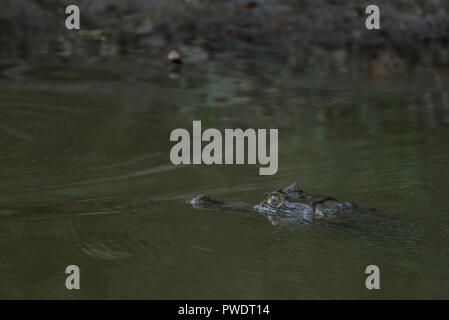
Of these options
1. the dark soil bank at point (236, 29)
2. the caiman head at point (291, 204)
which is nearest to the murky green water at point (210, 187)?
the caiman head at point (291, 204)

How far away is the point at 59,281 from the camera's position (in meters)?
4.13

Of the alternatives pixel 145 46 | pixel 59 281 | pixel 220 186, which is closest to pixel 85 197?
pixel 220 186

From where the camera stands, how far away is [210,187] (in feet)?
18.4

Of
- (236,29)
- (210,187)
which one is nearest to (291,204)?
(210,187)

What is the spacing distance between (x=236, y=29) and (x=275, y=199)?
770 cm

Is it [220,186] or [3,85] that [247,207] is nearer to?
[220,186]

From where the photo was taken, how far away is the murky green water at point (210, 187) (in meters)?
4.13

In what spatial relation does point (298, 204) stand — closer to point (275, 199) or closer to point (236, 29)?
point (275, 199)

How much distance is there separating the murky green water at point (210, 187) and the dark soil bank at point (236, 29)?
215cm

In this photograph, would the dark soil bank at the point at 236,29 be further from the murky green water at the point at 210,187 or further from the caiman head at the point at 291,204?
the caiman head at the point at 291,204

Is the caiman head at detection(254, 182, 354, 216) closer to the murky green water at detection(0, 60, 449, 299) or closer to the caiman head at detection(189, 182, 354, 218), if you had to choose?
the caiman head at detection(189, 182, 354, 218)

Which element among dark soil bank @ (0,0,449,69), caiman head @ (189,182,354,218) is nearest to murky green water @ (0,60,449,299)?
caiman head @ (189,182,354,218)

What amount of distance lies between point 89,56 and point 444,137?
5.29 meters

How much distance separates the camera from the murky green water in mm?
4133
